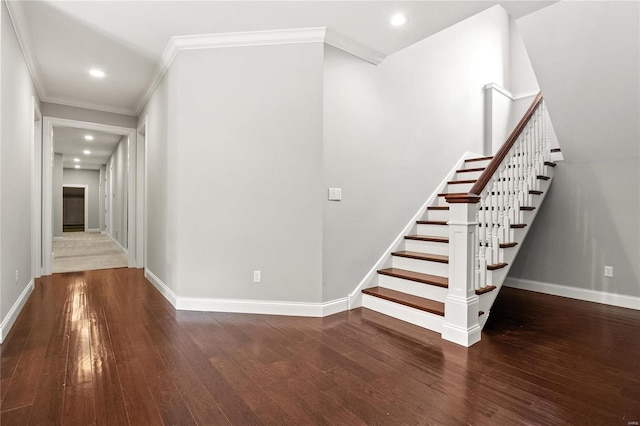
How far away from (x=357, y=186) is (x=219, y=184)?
1.38 m

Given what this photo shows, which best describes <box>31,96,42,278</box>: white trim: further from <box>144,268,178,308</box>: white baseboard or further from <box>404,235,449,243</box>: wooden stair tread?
<box>404,235,449,243</box>: wooden stair tread

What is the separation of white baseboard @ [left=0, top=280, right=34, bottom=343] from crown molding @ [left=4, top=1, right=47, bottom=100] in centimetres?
242

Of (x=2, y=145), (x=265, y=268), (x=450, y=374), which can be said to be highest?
(x=2, y=145)

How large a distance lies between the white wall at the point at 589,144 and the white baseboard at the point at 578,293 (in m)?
0.06

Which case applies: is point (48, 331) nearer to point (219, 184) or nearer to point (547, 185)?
point (219, 184)

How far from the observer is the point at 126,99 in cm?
479

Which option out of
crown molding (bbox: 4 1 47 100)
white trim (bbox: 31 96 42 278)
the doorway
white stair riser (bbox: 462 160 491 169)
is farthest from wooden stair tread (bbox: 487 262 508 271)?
white trim (bbox: 31 96 42 278)

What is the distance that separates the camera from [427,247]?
3564mm

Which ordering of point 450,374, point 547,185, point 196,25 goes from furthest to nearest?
point 547,185
point 196,25
point 450,374

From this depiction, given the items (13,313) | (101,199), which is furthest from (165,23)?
(101,199)

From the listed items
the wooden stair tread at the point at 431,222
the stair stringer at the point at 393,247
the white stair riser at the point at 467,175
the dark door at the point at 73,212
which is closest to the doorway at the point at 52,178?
Result: the stair stringer at the point at 393,247

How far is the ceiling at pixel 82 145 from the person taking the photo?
6.68 meters

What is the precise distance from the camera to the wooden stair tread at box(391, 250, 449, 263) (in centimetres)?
314

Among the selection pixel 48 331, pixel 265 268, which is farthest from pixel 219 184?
pixel 48 331
